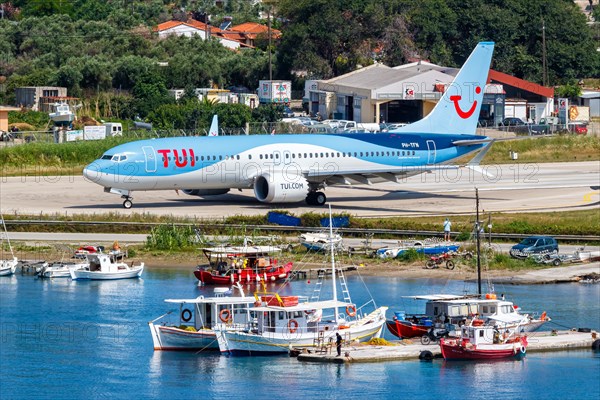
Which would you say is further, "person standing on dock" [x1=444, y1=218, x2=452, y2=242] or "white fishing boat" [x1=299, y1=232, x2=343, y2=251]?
"person standing on dock" [x1=444, y1=218, x2=452, y2=242]

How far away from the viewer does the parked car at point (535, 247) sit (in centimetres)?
7869

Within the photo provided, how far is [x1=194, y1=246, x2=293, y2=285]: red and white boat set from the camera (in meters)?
74.7

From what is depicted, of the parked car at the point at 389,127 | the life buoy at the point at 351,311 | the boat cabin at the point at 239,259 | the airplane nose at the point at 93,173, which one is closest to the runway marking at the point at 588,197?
the boat cabin at the point at 239,259

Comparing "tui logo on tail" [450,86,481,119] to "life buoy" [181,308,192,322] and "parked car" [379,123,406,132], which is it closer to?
"parked car" [379,123,406,132]

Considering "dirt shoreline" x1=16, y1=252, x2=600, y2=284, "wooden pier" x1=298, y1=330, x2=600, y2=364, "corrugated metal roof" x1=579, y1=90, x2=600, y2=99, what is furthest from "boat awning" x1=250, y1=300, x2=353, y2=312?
"corrugated metal roof" x1=579, y1=90, x2=600, y2=99

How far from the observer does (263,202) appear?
94812 millimetres

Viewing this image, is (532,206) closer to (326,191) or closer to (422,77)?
(326,191)

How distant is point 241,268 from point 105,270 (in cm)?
847

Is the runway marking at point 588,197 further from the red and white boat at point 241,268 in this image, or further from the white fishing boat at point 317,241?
the red and white boat at point 241,268

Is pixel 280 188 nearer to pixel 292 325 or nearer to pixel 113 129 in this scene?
pixel 292 325

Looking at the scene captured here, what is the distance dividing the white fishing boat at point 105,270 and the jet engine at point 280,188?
17280 mm

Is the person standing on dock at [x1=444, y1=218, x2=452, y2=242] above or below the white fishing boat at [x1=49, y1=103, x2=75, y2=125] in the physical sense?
below

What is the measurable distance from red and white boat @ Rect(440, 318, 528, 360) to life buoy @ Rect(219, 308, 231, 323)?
32.3 ft

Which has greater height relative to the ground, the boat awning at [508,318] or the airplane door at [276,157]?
the airplane door at [276,157]
